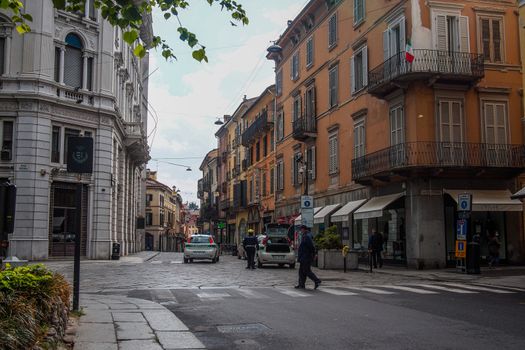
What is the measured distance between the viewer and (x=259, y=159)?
51.4 m

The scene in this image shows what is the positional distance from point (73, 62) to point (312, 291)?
2291 centimetres

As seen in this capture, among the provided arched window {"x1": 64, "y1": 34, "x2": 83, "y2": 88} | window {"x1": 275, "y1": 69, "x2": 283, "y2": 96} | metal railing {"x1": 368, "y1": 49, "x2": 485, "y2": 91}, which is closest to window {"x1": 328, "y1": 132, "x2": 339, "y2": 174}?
metal railing {"x1": 368, "y1": 49, "x2": 485, "y2": 91}

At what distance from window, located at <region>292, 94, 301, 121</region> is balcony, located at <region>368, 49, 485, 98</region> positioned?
49.3 ft

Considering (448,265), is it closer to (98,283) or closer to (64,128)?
(98,283)

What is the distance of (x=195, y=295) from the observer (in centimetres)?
1392

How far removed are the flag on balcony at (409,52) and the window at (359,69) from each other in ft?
16.3

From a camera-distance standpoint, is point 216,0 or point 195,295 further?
point 195,295

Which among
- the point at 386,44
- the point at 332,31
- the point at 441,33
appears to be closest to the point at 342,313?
the point at 441,33

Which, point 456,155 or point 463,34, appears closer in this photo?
point 456,155

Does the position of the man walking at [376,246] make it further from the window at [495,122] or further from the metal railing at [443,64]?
the metal railing at [443,64]

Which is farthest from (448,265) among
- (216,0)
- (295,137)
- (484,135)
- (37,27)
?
(37,27)

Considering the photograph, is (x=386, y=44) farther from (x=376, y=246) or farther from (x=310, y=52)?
(x=310, y=52)

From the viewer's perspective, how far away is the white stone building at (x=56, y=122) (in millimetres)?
29141

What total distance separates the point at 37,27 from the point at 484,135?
22.3 m
